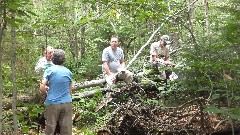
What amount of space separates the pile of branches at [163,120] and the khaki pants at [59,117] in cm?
110

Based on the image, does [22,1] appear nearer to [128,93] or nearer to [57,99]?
[57,99]

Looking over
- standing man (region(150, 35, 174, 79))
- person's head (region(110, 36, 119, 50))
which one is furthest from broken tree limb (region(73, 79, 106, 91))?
standing man (region(150, 35, 174, 79))

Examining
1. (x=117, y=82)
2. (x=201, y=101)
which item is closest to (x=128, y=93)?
(x=117, y=82)

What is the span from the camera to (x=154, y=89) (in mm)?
8781

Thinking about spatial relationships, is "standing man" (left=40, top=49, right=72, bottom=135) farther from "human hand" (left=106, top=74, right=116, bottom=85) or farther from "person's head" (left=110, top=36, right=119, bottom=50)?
"person's head" (left=110, top=36, right=119, bottom=50)

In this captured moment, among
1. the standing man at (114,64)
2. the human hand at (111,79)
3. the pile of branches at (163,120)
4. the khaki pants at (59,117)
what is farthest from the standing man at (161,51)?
the khaki pants at (59,117)

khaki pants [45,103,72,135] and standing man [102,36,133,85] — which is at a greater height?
standing man [102,36,133,85]

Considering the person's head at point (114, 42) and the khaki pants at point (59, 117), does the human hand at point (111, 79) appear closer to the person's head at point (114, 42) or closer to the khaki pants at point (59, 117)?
the person's head at point (114, 42)

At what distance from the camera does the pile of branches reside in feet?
20.6

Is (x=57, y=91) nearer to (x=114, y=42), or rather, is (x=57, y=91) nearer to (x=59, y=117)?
(x=59, y=117)

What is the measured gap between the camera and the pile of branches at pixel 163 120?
6277 mm

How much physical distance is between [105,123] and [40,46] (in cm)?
594

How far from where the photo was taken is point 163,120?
21.1 ft

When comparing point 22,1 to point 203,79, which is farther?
point 203,79
